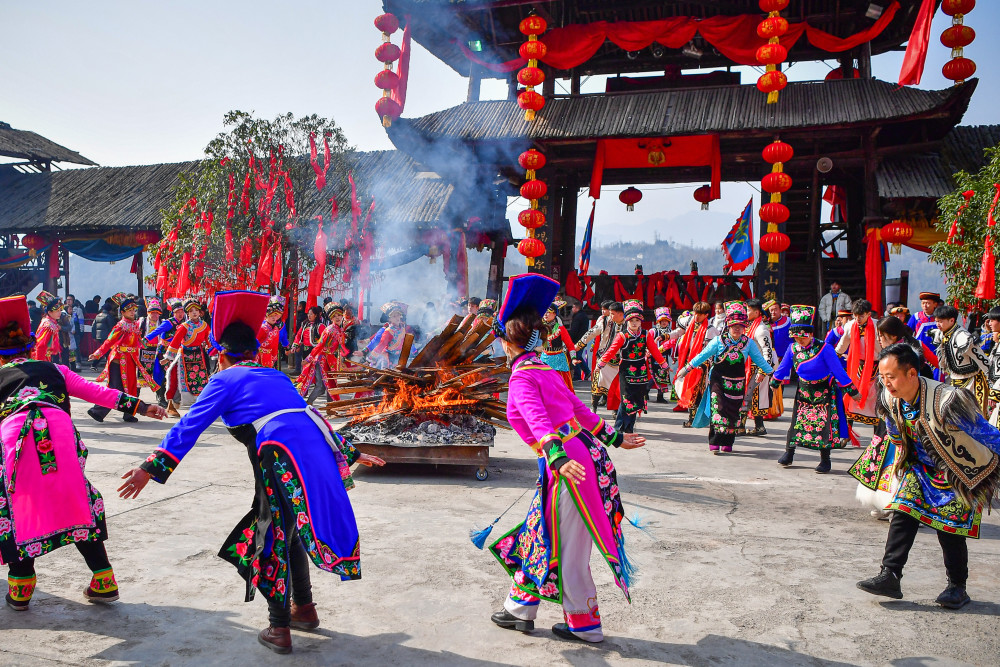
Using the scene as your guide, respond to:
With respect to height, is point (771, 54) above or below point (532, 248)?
above

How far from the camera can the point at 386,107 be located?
1562 cm

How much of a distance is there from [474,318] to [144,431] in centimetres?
472

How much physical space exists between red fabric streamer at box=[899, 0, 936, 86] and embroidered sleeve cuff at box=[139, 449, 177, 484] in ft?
49.3

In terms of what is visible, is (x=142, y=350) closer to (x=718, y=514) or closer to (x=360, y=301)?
(x=360, y=301)

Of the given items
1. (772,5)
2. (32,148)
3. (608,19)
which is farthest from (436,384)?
(32,148)

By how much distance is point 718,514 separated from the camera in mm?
5406

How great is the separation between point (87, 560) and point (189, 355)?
6.62 m

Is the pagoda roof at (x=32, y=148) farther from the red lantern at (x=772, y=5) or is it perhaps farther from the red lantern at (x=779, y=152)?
the red lantern at (x=779, y=152)

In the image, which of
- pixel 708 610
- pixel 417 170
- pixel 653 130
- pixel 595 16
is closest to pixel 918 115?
pixel 653 130

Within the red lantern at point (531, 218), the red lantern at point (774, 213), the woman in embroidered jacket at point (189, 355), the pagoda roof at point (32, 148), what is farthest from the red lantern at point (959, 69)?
the pagoda roof at point (32, 148)

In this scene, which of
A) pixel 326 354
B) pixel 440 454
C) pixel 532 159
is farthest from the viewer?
pixel 532 159

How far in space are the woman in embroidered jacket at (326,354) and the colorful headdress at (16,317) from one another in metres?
6.61

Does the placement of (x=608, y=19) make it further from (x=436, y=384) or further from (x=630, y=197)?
(x=436, y=384)

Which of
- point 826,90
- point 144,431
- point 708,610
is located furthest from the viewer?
point 826,90
